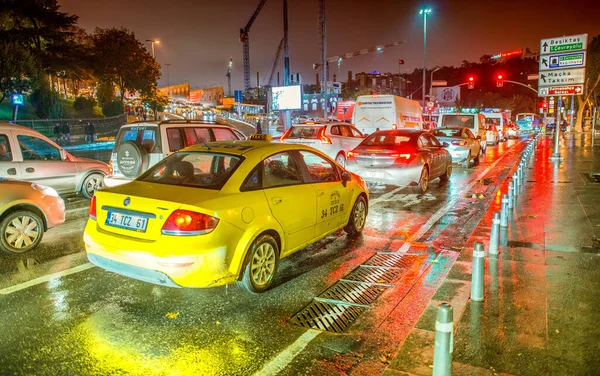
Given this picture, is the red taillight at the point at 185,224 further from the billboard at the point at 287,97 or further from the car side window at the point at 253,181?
the billboard at the point at 287,97

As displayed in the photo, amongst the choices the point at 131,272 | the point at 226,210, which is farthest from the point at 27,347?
the point at 226,210

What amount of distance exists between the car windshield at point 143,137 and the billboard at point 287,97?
27.8 metres

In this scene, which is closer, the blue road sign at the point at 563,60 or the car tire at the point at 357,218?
the car tire at the point at 357,218

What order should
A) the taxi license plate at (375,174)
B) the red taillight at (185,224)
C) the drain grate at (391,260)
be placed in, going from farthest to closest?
the taxi license plate at (375,174), the drain grate at (391,260), the red taillight at (185,224)

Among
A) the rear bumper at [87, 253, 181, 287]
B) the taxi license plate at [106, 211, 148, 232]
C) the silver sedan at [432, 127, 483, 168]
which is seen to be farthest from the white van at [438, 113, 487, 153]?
the rear bumper at [87, 253, 181, 287]

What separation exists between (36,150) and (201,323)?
22.9ft

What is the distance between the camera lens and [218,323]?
4.30 meters

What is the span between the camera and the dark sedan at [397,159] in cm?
1121

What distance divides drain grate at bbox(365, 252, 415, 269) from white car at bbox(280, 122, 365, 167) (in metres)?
8.62

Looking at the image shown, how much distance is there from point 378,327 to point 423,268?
1.89 meters

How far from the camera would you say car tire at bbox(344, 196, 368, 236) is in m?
7.16

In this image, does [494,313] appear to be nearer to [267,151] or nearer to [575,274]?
[575,274]

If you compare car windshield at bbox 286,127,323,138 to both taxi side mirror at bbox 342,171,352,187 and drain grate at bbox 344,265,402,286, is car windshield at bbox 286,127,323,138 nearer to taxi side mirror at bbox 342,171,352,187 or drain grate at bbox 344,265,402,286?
taxi side mirror at bbox 342,171,352,187

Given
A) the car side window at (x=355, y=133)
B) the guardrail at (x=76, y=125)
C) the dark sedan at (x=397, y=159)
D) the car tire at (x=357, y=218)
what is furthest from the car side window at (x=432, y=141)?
the guardrail at (x=76, y=125)
